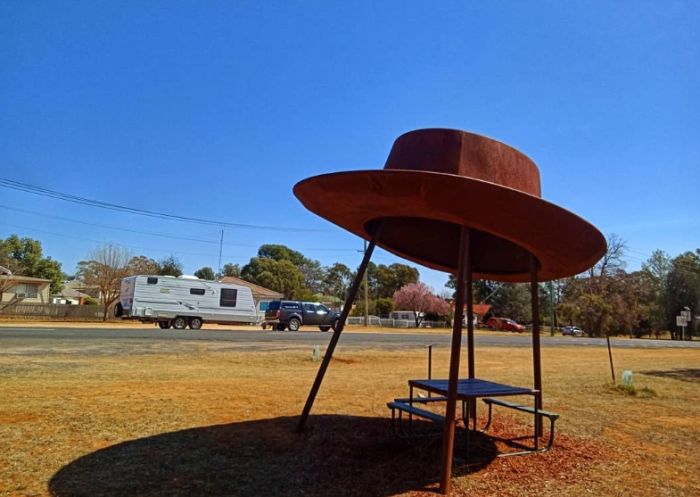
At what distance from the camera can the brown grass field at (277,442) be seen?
414 cm

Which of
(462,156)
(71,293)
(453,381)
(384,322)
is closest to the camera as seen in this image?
(453,381)

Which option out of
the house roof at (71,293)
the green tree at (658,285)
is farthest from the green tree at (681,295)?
the house roof at (71,293)

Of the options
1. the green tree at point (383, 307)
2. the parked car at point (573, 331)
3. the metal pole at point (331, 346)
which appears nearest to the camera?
the metal pole at point (331, 346)

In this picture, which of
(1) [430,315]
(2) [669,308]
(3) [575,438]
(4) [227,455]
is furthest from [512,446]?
(2) [669,308]

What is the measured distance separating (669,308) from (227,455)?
69.8 m

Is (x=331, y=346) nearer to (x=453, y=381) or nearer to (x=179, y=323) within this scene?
(x=453, y=381)

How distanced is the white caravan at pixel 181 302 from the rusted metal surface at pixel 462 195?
26.1 metres

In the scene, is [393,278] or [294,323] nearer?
[294,323]

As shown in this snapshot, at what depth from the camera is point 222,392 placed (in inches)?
320

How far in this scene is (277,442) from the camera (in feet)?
17.4

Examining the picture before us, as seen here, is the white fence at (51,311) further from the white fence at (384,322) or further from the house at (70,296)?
the house at (70,296)

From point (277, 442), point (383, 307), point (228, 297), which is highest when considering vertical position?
point (383, 307)

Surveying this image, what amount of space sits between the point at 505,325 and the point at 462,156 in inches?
2245

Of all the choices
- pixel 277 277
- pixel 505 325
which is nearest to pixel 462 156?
pixel 505 325
